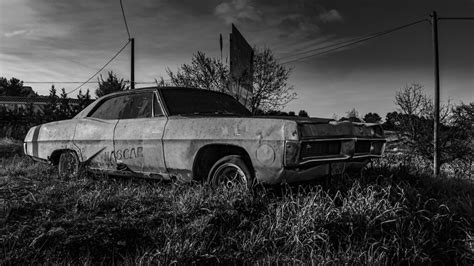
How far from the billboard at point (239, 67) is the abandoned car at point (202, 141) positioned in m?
5.34

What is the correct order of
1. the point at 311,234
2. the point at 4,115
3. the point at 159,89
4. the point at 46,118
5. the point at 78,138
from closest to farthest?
the point at 311,234 < the point at 159,89 < the point at 78,138 < the point at 46,118 < the point at 4,115

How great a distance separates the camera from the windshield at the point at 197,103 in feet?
13.8

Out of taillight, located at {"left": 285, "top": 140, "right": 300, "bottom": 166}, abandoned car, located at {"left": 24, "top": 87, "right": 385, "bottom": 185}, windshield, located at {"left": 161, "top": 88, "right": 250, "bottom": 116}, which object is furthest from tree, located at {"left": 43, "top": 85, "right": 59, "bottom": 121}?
taillight, located at {"left": 285, "top": 140, "right": 300, "bottom": 166}

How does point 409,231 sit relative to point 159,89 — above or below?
below

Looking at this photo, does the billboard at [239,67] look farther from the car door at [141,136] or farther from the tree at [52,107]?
the tree at [52,107]

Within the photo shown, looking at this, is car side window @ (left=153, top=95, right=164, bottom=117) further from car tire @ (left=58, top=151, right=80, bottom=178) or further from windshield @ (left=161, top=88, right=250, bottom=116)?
car tire @ (left=58, top=151, right=80, bottom=178)

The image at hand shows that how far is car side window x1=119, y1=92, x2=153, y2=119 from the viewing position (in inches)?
171

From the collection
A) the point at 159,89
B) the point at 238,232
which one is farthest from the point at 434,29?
the point at 238,232

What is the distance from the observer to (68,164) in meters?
5.16

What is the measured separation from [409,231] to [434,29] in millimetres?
15048

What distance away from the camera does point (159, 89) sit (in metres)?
4.34

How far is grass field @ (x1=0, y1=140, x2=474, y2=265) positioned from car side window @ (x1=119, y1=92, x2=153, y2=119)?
41.5 inches

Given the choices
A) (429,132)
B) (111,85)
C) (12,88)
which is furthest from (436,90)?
(12,88)

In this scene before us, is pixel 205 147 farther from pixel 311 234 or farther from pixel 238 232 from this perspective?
pixel 311 234
